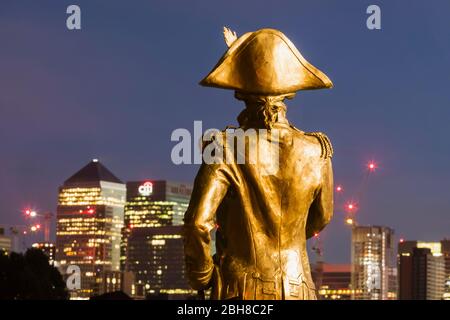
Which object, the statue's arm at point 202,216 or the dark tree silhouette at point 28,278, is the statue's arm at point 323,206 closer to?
the statue's arm at point 202,216

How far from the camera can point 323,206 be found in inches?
619

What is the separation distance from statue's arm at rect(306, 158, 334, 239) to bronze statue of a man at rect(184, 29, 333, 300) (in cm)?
21

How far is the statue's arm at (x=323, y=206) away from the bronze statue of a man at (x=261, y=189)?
0.70 feet

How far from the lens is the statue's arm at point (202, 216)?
14.8 metres

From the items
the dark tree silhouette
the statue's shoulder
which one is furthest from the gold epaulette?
the dark tree silhouette

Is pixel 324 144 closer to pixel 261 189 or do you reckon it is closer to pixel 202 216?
pixel 261 189

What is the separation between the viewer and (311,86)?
49.9 feet

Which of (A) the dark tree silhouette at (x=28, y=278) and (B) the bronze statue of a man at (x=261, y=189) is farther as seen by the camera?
(A) the dark tree silhouette at (x=28, y=278)

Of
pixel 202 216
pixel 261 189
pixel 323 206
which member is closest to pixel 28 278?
pixel 323 206

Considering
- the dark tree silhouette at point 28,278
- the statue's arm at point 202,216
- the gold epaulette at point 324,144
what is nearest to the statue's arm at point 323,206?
the gold epaulette at point 324,144

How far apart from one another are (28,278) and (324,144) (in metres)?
89.3

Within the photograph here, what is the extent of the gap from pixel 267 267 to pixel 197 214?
39.4 inches
